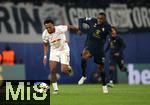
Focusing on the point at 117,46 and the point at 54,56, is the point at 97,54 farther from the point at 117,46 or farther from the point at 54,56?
the point at 117,46

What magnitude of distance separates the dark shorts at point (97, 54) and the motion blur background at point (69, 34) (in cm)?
752

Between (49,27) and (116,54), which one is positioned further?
(116,54)

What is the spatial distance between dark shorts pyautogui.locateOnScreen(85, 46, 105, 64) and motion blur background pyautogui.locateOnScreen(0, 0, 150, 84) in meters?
7.52

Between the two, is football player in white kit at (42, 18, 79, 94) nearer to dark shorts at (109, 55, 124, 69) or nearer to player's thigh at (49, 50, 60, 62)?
player's thigh at (49, 50, 60, 62)

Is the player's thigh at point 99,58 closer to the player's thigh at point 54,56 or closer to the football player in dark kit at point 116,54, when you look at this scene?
the player's thigh at point 54,56

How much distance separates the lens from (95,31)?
23.9 meters

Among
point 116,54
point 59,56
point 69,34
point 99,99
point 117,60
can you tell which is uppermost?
point 69,34

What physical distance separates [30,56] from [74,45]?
225 centimetres

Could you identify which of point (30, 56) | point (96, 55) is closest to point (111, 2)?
point (30, 56)

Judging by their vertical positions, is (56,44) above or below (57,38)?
below

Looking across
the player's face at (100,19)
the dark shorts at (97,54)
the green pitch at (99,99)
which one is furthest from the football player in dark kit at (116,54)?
the green pitch at (99,99)

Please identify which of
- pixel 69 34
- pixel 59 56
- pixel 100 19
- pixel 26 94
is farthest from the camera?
pixel 69 34

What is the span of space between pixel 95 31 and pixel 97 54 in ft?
2.70

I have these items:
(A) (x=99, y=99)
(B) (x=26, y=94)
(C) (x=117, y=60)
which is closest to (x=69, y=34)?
(C) (x=117, y=60)
